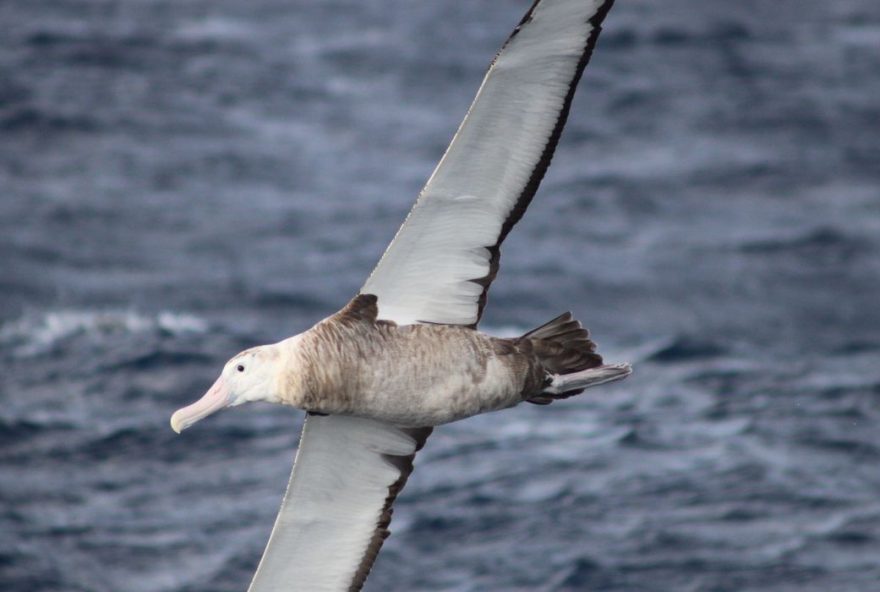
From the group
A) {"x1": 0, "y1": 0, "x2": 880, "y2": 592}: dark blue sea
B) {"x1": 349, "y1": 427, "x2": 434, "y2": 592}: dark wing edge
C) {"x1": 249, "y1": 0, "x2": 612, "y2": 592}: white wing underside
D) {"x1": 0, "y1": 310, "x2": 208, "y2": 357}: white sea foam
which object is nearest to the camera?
{"x1": 249, "y1": 0, "x2": 612, "y2": 592}: white wing underside

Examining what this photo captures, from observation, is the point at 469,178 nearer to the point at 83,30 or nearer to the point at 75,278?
the point at 75,278

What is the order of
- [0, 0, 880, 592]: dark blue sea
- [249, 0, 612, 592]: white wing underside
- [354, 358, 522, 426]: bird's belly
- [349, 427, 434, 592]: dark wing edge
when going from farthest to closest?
[0, 0, 880, 592]: dark blue sea, [349, 427, 434, 592]: dark wing edge, [354, 358, 522, 426]: bird's belly, [249, 0, 612, 592]: white wing underside

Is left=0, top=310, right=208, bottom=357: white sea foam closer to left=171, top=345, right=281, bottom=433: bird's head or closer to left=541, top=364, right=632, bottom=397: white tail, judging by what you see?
left=541, top=364, right=632, bottom=397: white tail

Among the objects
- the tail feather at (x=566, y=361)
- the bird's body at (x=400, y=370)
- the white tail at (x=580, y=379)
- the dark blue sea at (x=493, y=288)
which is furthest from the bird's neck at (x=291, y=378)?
the dark blue sea at (x=493, y=288)

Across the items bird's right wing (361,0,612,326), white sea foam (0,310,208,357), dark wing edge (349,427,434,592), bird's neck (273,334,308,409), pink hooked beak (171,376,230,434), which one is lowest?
white sea foam (0,310,208,357)

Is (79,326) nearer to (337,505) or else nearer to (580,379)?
(337,505)

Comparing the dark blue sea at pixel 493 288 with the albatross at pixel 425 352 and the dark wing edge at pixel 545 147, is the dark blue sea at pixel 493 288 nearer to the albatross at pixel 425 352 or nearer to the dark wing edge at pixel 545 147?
the albatross at pixel 425 352

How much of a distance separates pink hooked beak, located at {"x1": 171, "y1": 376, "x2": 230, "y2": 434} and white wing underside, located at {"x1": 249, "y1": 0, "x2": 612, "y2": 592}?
660mm

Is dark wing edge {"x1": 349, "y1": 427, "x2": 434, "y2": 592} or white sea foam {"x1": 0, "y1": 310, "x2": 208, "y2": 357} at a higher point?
dark wing edge {"x1": 349, "y1": 427, "x2": 434, "y2": 592}

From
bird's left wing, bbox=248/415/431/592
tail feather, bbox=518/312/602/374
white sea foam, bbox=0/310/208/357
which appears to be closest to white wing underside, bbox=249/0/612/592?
bird's left wing, bbox=248/415/431/592

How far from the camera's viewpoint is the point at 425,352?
7.75m

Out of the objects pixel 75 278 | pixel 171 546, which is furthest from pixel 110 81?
pixel 171 546

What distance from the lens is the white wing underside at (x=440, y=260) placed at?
287 inches

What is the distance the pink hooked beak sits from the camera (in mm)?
7410
